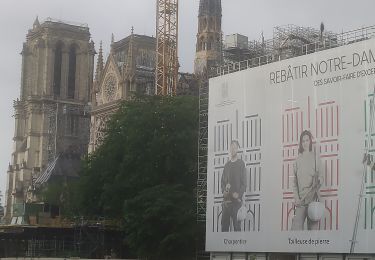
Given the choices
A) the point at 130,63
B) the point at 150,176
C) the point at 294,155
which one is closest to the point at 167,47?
the point at 130,63

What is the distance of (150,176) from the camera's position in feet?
181

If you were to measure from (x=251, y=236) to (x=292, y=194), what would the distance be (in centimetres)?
354

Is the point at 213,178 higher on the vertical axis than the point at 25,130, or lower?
lower

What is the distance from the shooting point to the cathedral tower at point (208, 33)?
82875mm

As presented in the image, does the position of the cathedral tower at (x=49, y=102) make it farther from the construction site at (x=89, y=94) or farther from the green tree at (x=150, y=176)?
the green tree at (x=150, y=176)

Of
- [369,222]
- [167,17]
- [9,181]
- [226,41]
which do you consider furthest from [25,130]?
[369,222]

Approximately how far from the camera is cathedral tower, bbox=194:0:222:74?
82.9 m

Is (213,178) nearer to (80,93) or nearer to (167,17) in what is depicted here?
(167,17)

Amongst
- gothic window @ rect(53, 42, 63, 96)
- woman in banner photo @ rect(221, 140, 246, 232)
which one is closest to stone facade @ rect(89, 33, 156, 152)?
gothic window @ rect(53, 42, 63, 96)

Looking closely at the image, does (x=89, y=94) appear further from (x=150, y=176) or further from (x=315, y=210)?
(x=315, y=210)

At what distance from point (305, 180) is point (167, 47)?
37.1 metres

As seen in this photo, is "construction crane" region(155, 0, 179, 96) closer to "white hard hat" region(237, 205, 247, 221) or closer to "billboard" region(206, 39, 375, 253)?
"billboard" region(206, 39, 375, 253)

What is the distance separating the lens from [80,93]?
347 feet

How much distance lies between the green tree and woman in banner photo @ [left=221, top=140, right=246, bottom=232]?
20.3ft
